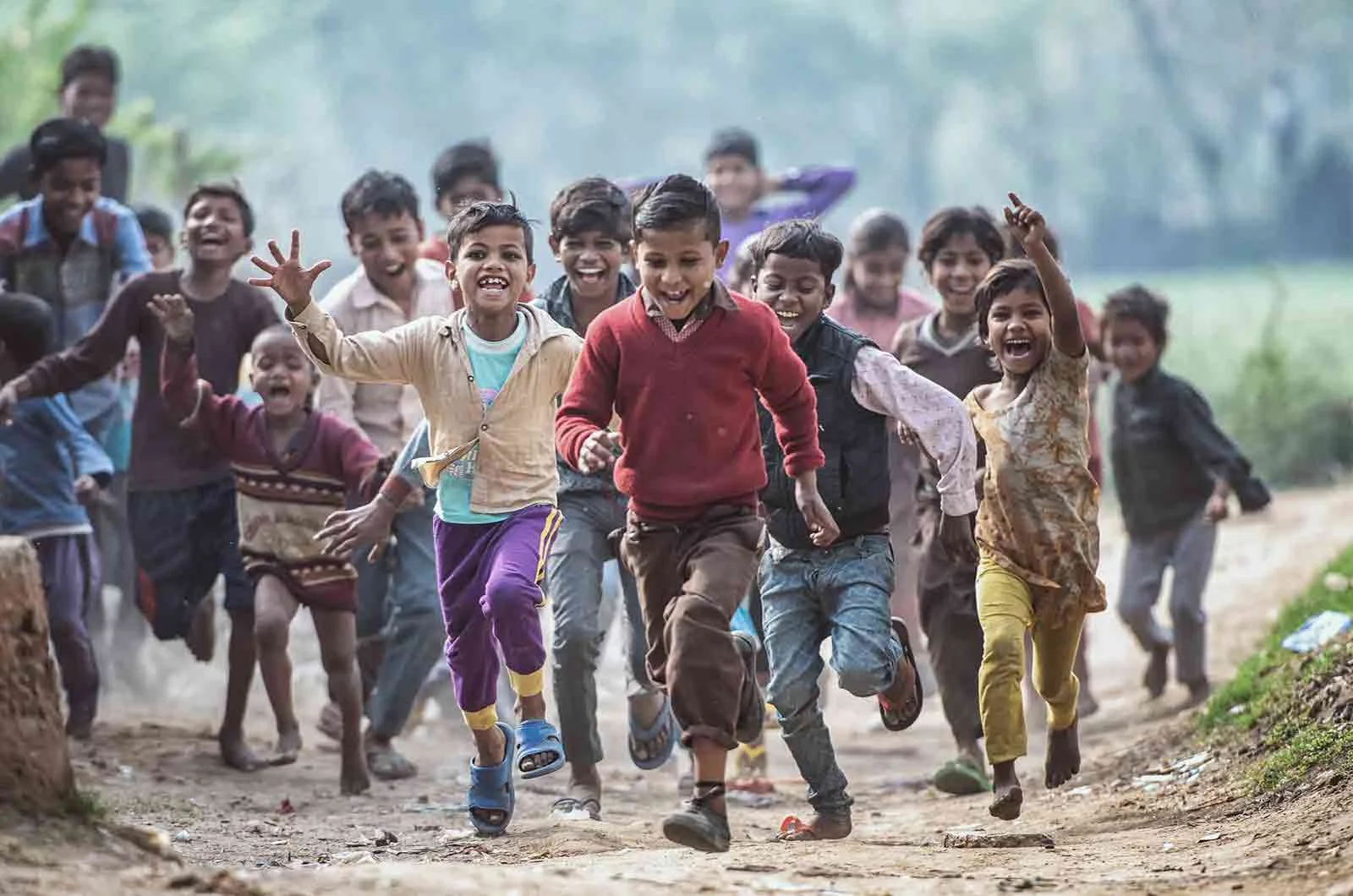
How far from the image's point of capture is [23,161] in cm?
1050

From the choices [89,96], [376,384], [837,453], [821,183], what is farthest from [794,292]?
[89,96]

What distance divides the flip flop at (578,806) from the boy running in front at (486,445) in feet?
1.71

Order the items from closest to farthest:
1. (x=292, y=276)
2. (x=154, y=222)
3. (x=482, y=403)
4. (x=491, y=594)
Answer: (x=292, y=276) → (x=491, y=594) → (x=482, y=403) → (x=154, y=222)

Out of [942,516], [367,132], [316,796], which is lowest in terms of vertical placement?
[316,796]

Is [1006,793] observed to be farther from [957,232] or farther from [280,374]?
[280,374]

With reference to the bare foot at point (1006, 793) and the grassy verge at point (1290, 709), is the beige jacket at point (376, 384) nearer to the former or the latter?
the bare foot at point (1006, 793)

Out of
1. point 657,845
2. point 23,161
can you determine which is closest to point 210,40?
point 23,161

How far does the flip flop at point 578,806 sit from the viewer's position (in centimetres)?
692

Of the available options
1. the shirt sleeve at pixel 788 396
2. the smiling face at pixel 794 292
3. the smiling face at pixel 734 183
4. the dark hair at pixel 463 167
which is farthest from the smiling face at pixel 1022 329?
the smiling face at pixel 734 183

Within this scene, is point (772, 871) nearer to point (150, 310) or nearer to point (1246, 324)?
point (150, 310)

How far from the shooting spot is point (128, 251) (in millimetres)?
9016

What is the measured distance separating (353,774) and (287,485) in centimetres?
110

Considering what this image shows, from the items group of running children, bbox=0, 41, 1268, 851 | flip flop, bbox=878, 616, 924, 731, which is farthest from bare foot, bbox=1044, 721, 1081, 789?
flip flop, bbox=878, 616, 924, 731

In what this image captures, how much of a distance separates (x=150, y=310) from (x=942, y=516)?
3295 millimetres
